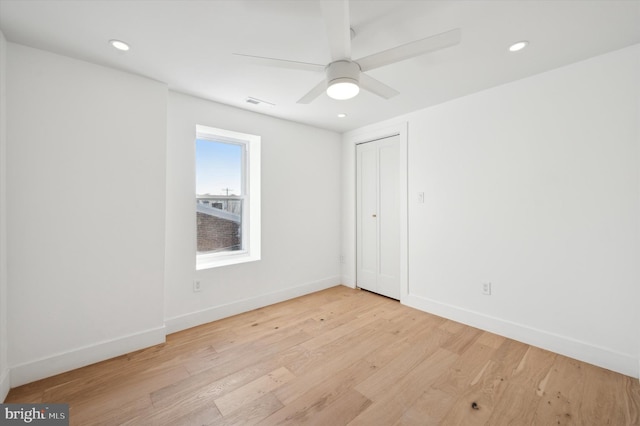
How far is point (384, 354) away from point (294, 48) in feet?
8.31

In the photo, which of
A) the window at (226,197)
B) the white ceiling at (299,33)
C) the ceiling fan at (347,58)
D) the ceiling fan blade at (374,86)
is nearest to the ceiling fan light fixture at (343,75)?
the ceiling fan at (347,58)

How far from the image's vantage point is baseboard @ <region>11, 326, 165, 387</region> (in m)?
1.88

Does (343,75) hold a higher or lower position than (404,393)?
higher

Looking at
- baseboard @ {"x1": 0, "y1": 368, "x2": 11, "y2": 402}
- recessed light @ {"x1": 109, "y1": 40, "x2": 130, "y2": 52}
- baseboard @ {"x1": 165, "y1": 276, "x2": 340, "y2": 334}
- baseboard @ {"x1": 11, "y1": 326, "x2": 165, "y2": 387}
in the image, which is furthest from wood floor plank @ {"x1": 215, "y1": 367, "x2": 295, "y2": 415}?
recessed light @ {"x1": 109, "y1": 40, "x2": 130, "y2": 52}

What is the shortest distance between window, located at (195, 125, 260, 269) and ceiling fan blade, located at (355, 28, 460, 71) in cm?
207

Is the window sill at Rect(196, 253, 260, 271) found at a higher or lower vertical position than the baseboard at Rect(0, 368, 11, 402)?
higher

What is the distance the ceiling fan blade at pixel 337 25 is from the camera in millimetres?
1143

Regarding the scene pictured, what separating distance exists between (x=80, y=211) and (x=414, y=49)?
2641 mm

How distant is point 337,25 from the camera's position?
1265 millimetres

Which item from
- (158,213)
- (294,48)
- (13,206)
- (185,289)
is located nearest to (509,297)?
(294,48)

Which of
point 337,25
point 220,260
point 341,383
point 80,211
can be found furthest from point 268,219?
point 337,25

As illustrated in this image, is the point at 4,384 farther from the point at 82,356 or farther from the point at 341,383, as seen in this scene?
the point at 341,383

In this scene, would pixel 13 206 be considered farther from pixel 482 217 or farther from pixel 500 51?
pixel 482 217

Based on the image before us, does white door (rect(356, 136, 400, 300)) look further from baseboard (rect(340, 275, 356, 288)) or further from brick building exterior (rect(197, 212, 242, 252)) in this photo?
brick building exterior (rect(197, 212, 242, 252))
